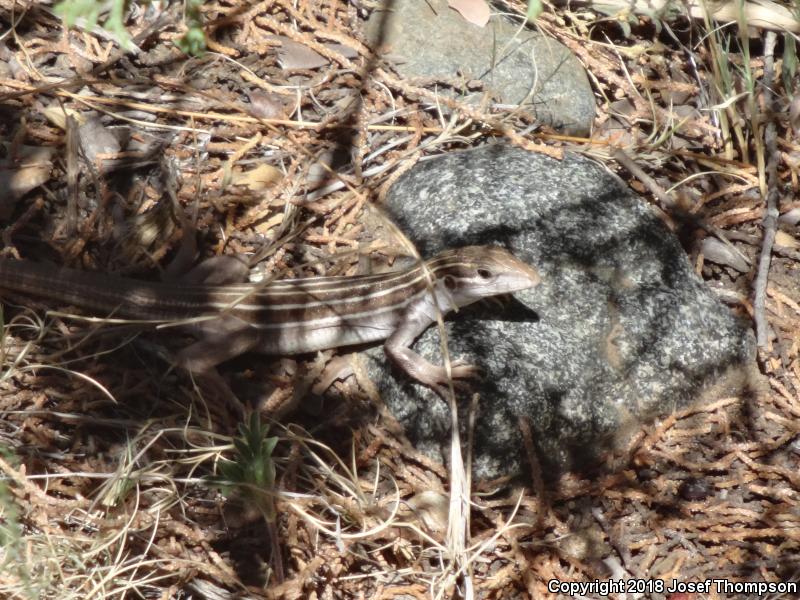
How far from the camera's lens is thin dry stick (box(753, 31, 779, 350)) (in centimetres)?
447

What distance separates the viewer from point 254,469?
2982 mm

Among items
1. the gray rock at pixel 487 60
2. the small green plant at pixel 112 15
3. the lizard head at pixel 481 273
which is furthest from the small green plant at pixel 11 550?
the gray rock at pixel 487 60

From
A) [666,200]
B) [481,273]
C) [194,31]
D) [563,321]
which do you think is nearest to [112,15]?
[194,31]

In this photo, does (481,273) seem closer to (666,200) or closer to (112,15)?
(666,200)

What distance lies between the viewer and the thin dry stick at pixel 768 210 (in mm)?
4473

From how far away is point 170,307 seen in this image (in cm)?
411

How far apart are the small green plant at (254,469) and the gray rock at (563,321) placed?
106cm

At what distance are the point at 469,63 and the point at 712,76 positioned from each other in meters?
1.39

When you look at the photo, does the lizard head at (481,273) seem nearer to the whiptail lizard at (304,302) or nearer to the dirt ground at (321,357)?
the whiptail lizard at (304,302)

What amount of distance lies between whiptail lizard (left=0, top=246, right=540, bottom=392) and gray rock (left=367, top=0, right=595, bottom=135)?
1.31 meters

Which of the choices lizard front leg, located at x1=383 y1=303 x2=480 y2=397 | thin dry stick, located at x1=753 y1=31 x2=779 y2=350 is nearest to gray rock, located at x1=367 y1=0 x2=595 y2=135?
thin dry stick, located at x1=753 y1=31 x2=779 y2=350

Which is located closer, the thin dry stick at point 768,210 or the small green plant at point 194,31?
the small green plant at point 194,31

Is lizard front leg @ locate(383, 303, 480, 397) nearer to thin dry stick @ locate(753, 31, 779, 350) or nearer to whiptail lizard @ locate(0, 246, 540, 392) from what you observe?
whiptail lizard @ locate(0, 246, 540, 392)

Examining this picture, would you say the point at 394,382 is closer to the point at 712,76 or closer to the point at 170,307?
the point at 170,307
